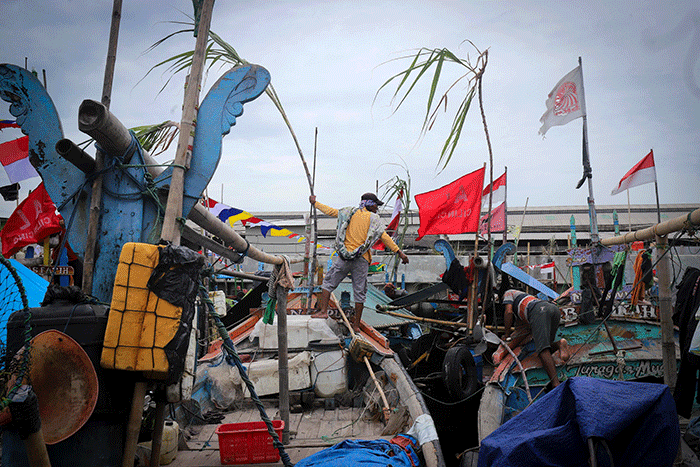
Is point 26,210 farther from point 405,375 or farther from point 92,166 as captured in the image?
point 405,375

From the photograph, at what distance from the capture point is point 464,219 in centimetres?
720

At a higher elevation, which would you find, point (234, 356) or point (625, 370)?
point (234, 356)

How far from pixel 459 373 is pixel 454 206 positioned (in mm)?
2679

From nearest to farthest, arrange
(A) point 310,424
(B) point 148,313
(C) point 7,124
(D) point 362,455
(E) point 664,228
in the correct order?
(B) point 148,313, (D) point 362,455, (E) point 664,228, (A) point 310,424, (C) point 7,124

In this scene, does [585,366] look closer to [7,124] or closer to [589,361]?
[589,361]

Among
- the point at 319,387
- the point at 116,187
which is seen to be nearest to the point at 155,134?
the point at 116,187

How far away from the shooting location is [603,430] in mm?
2178

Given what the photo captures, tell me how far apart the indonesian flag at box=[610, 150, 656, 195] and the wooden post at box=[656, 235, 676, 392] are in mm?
5978

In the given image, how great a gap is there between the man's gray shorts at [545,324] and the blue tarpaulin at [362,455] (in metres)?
2.74

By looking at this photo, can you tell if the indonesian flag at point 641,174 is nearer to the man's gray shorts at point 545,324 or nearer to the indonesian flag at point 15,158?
the man's gray shorts at point 545,324

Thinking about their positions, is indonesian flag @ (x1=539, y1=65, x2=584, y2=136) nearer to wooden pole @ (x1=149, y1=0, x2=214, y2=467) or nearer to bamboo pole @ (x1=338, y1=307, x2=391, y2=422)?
bamboo pole @ (x1=338, y1=307, x2=391, y2=422)

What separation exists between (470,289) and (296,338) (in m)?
2.97

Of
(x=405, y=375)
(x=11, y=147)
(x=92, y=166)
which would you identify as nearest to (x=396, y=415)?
(x=405, y=375)

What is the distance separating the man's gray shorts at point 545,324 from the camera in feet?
17.6
